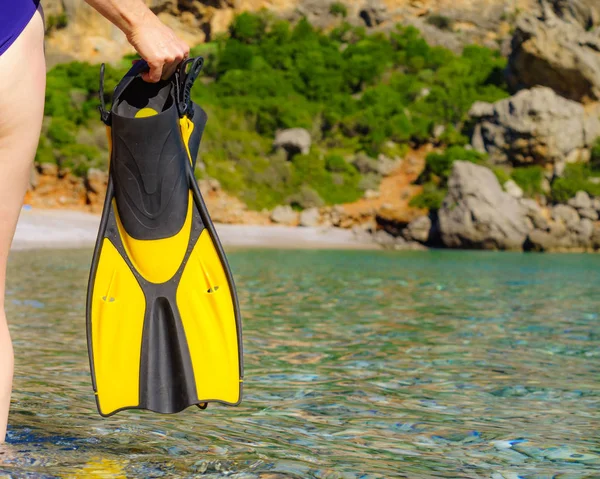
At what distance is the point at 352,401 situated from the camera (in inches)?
125

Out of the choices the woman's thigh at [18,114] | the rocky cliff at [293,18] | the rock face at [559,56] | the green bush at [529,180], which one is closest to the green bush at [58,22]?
the rocky cliff at [293,18]

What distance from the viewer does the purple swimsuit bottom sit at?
174 cm

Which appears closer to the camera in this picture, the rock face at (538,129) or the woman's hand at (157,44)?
the woman's hand at (157,44)

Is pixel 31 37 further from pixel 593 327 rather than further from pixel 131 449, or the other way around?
pixel 593 327

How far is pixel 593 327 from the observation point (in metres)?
5.77

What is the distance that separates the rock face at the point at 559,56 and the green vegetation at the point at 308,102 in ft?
10.4

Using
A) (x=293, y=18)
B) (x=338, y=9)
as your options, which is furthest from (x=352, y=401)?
(x=338, y=9)

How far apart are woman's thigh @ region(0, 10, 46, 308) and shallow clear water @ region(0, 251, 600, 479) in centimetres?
63

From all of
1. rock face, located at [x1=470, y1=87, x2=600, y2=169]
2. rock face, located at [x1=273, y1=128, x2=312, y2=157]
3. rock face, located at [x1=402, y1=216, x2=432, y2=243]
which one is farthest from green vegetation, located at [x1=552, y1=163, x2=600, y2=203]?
rock face, located at [x1=273, y1=128, x2=312, y2=157]

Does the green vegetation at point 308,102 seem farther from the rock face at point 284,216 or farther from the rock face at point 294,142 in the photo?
the rock face at point 284,216

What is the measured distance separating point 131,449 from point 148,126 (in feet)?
2.98

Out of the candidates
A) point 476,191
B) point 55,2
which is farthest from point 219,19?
point 476,191

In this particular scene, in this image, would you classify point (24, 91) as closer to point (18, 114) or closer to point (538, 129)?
point (18, 114)

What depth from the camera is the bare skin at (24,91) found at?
1.79 metres
